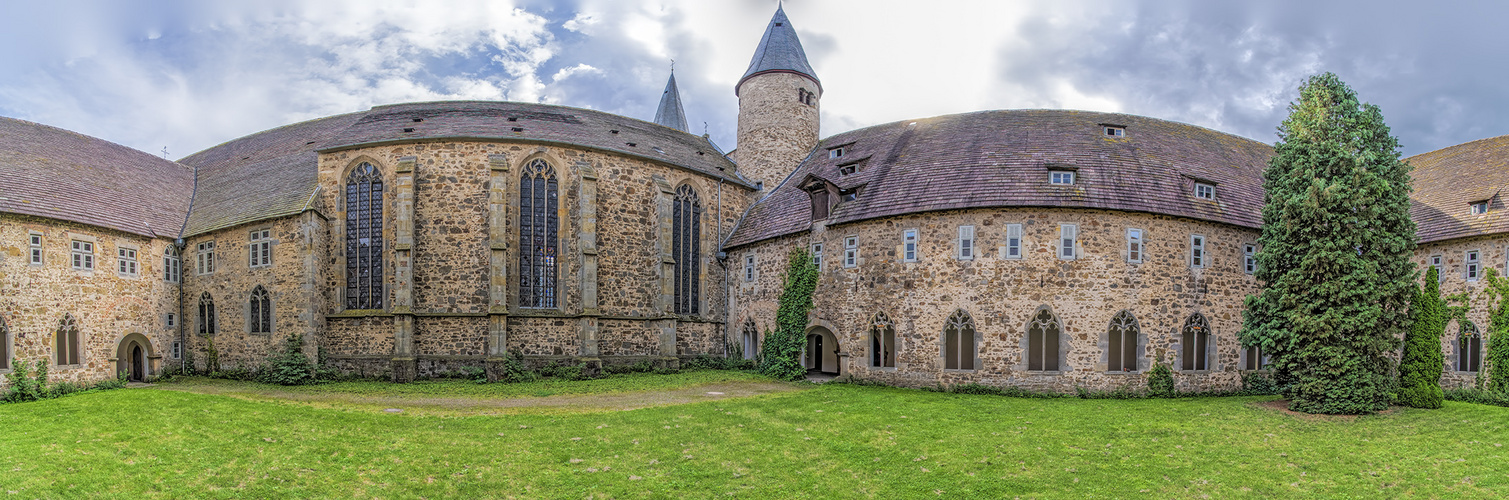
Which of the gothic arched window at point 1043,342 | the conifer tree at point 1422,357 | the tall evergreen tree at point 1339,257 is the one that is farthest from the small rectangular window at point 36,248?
the conifer tree at point 1422,357

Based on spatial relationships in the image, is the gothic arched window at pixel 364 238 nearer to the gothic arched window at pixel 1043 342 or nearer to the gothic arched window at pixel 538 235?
the gothic arched window at pixel 538 235

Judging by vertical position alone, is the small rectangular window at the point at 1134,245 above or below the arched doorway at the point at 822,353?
above

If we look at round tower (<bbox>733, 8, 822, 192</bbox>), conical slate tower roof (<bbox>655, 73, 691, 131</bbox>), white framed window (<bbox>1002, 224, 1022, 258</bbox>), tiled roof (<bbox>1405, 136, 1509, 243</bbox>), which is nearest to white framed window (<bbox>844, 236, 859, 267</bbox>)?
white framed window (<bbox>1002, 224, 1022, 258</bbox>)

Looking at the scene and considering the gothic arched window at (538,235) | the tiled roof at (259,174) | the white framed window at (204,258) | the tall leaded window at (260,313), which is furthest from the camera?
the white framed window at (204,258)

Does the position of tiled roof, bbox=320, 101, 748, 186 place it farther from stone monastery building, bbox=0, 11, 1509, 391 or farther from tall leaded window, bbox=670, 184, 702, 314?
tall leaded window, bbox=670, 184, 702, 314

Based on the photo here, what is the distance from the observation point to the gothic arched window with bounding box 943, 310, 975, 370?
22750 mm

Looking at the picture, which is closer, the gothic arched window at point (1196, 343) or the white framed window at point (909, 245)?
the gothic arched window at point (1196, 343)

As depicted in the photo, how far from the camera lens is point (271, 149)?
107ft

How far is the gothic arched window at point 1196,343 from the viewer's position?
22891mm

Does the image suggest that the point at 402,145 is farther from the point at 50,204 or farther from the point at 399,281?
the point at 50,204

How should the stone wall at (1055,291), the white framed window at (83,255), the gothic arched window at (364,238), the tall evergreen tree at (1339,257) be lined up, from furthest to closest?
the gothic arched window at (364,238) < the white framed window at (83,255) < the stone wall at (1055,291) < the tall evergreen tree at (1339,257)

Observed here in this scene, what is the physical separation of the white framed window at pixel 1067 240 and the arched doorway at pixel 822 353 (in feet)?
29.2

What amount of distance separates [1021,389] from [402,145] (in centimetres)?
2195

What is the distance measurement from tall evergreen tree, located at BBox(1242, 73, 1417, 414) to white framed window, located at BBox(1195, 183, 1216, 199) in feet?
13.3
